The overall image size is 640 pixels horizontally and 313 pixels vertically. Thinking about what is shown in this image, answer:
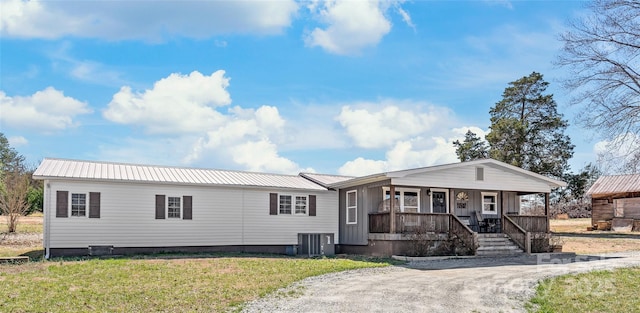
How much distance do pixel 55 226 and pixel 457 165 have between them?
45.8 ft

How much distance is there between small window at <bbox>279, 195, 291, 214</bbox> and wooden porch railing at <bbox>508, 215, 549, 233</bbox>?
8.59m

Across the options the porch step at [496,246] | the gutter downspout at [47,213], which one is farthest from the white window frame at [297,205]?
the gutter downspout at [47,213]

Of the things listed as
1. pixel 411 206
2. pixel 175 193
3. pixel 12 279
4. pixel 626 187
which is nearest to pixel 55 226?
pixel 175 193

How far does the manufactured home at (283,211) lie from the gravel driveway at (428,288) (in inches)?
126

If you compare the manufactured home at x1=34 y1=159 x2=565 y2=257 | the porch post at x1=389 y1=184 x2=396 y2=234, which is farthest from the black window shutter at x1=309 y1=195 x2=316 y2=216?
the porch post at x1=389 y1=184 x2=396 y2=234

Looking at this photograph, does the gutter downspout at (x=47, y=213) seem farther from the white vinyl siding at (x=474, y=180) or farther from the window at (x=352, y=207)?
the white vinyl siding at (x=474, y=180)

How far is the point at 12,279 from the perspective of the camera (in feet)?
43.8

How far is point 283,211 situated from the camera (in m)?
23.0

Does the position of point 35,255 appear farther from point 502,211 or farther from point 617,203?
point 617,203

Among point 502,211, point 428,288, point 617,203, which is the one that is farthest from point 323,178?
point 617,203

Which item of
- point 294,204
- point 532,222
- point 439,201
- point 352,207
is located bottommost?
point 532,222

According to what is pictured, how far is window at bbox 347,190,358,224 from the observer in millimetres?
23125

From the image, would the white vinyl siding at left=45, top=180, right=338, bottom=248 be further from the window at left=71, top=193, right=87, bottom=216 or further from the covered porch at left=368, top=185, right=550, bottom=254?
the covered porch at left=368, top=185, right=550, bottom=254

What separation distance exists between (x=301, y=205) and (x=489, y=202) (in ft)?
25.9
